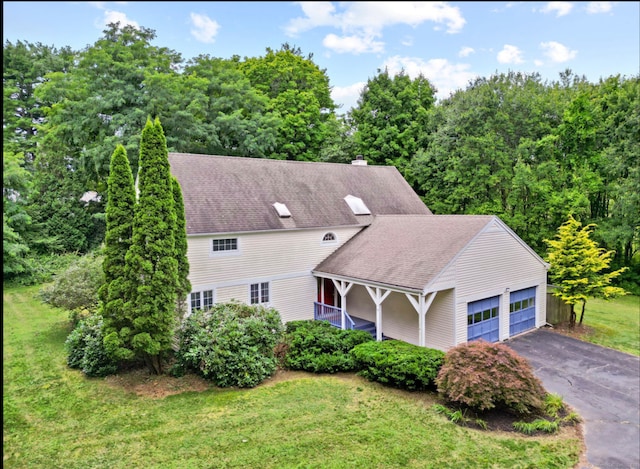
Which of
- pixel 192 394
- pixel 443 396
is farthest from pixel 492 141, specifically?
pixel 192 394

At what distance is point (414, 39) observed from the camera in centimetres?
270

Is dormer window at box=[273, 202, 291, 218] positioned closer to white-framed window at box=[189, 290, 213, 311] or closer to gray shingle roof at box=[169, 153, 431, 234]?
gray shingle roof at box=[169, 153, 431, 234]

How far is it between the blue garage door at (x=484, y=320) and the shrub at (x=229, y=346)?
22.3ft

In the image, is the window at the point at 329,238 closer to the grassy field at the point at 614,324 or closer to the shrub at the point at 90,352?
the shrub at the point at 90,352

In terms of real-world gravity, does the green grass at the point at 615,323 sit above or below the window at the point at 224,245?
below

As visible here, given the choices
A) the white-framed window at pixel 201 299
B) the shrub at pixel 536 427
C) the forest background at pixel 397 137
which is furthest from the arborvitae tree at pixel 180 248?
the forest background at pixel 397 137

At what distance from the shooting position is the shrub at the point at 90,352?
11570 millimetres

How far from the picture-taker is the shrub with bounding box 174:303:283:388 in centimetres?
1099

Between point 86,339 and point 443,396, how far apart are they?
401 inches

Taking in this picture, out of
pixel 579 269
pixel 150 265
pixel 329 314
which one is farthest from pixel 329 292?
pixel 579 269

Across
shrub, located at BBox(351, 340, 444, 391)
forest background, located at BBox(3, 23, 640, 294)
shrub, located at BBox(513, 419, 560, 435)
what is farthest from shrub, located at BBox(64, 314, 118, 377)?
shrub, located at BBox(513, 419, 560, 435)

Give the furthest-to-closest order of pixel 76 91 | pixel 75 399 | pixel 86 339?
1. pixel 76 91
2. pixel 86 339
3. pixel 75 399

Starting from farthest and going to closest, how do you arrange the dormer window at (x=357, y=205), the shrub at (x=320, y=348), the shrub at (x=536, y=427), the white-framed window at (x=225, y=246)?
the dormer window at (x=357, y=205), the white-framed window at (x=225, y=246), the shrub at (x=320, y=348), the shrub at (x=536, y=427)

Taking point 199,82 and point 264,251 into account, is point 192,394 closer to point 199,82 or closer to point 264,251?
point 264,251
